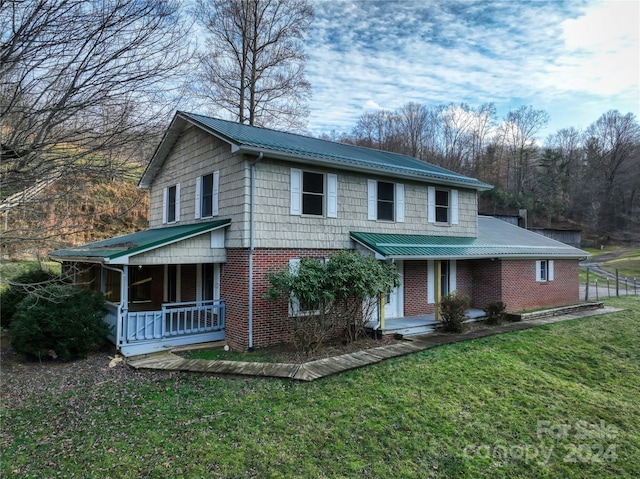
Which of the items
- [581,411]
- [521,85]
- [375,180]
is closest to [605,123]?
[521,85]

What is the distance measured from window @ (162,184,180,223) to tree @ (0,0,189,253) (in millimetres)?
8412

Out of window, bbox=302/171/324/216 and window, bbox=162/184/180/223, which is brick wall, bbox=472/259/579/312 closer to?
window, bbox=302/171/324/216

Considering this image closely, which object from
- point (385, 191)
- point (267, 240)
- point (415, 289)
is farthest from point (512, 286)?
point (267, 240)

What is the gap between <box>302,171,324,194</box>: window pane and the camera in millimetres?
10680

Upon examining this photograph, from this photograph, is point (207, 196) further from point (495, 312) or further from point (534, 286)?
point (534, 286)

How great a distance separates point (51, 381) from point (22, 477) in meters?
3.41

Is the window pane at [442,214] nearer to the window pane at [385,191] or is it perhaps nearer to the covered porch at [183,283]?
the window pane at [385,191]

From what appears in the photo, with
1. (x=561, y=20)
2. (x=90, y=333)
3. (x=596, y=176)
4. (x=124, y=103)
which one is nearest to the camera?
(x=124, y=103)

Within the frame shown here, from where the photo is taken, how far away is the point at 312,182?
10.8 meters

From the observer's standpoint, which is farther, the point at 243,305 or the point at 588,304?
the point at 588,304

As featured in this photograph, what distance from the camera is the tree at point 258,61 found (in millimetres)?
20109

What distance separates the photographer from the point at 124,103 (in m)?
4.76

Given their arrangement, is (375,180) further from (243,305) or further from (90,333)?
(90,333)

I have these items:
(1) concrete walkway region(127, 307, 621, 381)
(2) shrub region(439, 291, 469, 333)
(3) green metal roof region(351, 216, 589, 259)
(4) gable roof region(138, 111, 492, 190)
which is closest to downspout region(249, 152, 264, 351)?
(4) gable roof region(138, 111, 492, 190)
